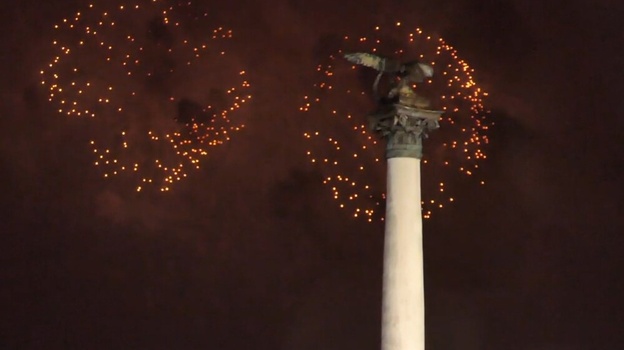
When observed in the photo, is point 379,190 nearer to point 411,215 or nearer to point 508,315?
point 508,315

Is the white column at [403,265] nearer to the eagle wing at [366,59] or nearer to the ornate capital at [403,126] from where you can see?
the ornate capital at [403,126]

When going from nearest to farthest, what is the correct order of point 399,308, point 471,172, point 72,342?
point 399,308 < point 72,342 < point 471,172

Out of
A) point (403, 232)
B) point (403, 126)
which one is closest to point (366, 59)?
point (403, 126)

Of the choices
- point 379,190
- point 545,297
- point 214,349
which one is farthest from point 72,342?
point 545,297

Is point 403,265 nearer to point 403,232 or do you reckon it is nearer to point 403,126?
point 403,232

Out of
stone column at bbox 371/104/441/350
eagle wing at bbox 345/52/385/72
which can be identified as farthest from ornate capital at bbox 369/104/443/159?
eagle wing at bbox 345/52/385/72
